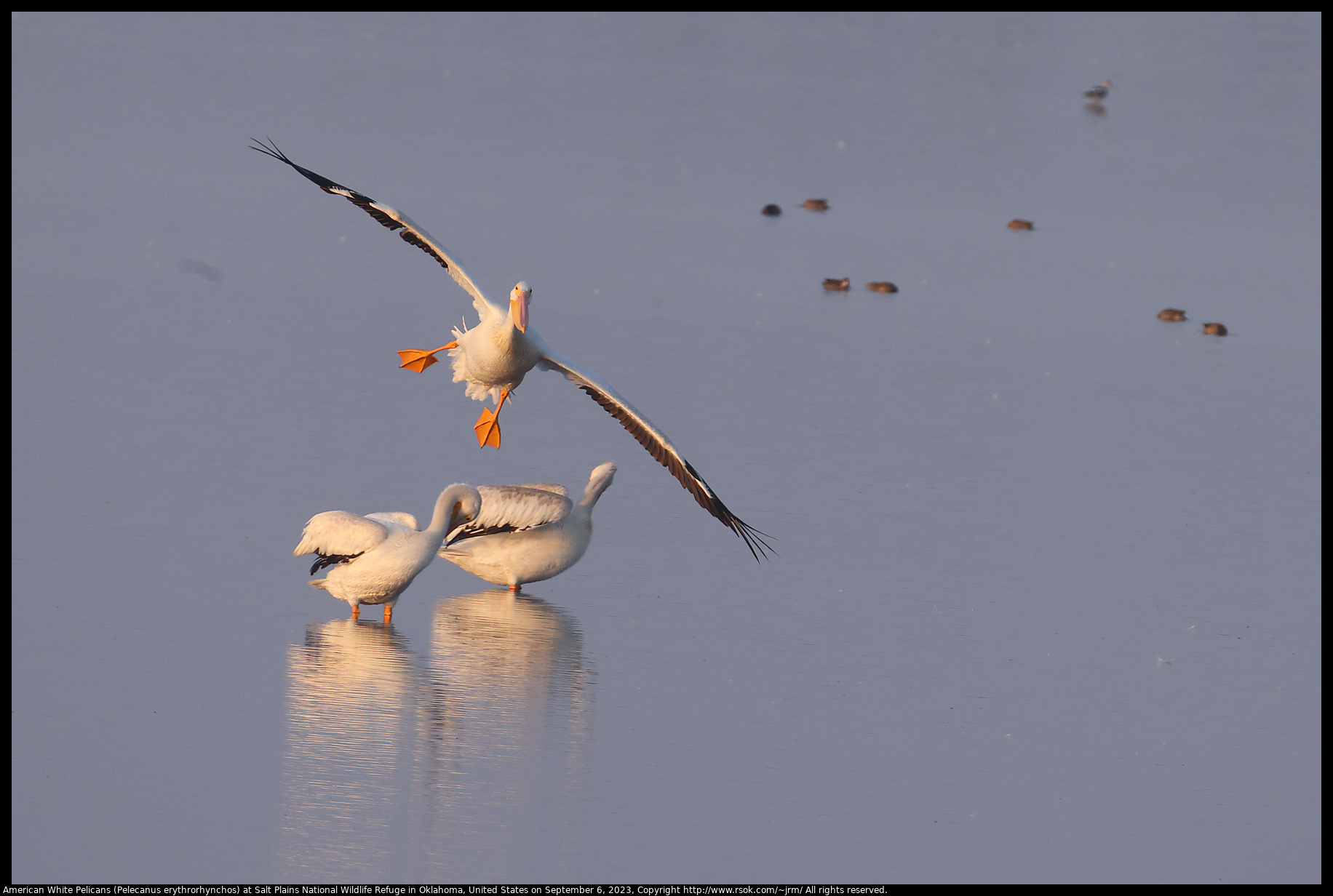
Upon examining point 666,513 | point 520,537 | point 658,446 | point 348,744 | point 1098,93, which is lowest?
point 348,744

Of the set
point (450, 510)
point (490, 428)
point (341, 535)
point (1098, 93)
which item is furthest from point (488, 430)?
point (1098, 93)

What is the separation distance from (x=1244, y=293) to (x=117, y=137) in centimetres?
1095

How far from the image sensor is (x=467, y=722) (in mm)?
6250

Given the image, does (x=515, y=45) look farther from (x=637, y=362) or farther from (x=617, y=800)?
(x=617, y=800)

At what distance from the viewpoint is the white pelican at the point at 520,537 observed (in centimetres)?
783

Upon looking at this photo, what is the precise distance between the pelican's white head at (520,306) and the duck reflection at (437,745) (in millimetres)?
1578

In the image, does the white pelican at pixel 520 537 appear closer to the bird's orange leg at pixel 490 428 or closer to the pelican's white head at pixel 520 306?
the pelican's white head at pixel 520 306

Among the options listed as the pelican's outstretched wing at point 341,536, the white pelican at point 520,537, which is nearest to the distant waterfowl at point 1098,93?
the white pelican at point 520,537

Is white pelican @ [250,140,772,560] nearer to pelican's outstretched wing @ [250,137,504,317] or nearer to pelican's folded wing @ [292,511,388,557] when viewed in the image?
pelican's outstretched wing @ [250,137,504,317]

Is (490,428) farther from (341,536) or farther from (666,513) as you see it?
(341,536)

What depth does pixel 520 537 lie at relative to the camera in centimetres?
786

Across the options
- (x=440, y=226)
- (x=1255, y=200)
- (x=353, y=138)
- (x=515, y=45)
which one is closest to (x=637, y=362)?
(x=440, y=226)

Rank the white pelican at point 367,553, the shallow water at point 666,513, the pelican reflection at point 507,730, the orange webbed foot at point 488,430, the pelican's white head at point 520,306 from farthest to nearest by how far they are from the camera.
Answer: the orange webbed foot at point 488,430 → the pelican's white head at point 520,306 → the white pelican at point 367,553 → the shallow water at point 666,513 → the pelican reflection at point 507,730

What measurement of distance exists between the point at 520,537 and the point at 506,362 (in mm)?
1304
